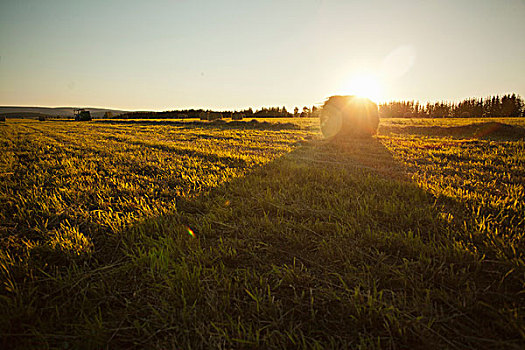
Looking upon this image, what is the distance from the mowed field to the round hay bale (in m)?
7.19

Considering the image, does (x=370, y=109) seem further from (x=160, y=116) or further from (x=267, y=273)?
(x=160, y=116)

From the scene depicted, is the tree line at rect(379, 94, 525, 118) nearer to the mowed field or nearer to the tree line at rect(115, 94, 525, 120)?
the tree line at rect(115, 94, 525, 120)

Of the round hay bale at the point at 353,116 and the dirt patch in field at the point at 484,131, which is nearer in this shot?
the dirt patch in field at the point at 484,131

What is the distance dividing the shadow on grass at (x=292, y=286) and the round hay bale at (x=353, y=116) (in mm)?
8202

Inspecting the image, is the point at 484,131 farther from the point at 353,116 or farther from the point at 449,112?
the point at 449,112

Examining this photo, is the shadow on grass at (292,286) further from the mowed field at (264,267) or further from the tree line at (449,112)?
the tree line at (449,112)

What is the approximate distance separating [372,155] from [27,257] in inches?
242

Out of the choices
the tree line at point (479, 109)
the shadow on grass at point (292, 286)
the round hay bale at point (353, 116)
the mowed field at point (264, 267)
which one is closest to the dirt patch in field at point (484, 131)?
the round hay bale at point (353, 116)

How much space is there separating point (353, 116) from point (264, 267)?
32.0 feet

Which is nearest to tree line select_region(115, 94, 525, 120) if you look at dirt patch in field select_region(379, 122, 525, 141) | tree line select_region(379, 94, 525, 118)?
tree line select_region(379, 94, 525, 118)

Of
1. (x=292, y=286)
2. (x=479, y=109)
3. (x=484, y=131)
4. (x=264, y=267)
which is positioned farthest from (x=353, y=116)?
(x=479, y=109)

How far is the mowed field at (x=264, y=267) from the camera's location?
1.11 m

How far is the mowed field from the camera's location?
1113mm

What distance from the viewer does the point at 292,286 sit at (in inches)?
55.3
